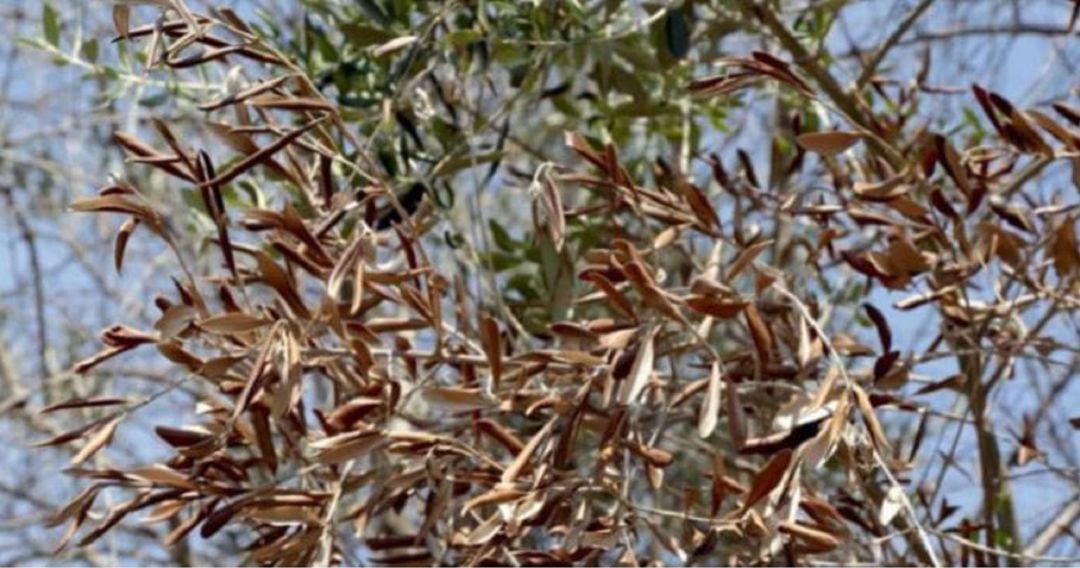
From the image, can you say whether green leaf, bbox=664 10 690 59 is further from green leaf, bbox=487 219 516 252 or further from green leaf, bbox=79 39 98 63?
green leaf, bbox=79 39 98 63

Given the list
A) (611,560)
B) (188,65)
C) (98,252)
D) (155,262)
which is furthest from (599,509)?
(98,252)

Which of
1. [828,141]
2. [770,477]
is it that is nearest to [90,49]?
[828,141]

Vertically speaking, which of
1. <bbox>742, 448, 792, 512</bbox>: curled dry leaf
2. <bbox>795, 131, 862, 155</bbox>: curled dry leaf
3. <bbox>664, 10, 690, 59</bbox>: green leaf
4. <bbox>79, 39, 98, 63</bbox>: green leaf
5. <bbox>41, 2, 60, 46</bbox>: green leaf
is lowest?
<bbox>742, 448, 792, 512</bbox>: curled dry leaf

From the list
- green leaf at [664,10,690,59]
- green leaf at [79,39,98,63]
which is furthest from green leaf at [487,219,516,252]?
green leaf at [79,39,98,63]

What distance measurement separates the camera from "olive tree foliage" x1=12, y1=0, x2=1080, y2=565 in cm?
132

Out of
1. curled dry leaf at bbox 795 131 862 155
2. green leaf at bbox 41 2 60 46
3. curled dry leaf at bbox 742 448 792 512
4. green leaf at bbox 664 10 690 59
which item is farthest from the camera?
green leaf at bbox 41 2 60 46

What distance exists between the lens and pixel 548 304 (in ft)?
5.97

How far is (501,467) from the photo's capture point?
55.8 inches

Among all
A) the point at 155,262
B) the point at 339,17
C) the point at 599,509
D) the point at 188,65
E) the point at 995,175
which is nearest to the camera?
the point at 188,65

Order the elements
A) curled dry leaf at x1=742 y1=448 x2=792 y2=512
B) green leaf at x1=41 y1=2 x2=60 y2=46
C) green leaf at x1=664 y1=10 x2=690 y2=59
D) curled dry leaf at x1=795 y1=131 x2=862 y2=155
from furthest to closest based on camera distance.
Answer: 1. green leaf at x1=41 y1=2 x2=60 y2=46
2. green leaf at x1=664 y1=10 x2=690 y2=59
3. curled dry leaf at x1=795 y1=131 x2=862 y2=155
4. curled dry leaf at x1=742 y1=448 x2=792 y2=512

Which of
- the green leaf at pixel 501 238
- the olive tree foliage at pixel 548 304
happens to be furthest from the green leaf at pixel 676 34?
the green leaf at pixel 501 238

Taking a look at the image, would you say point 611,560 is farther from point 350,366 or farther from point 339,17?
point 339,17

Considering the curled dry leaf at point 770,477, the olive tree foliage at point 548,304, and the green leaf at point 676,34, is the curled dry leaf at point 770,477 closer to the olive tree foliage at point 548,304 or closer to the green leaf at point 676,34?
the olive tree foliage at point 548,304

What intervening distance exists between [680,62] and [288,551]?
2.21 feet
